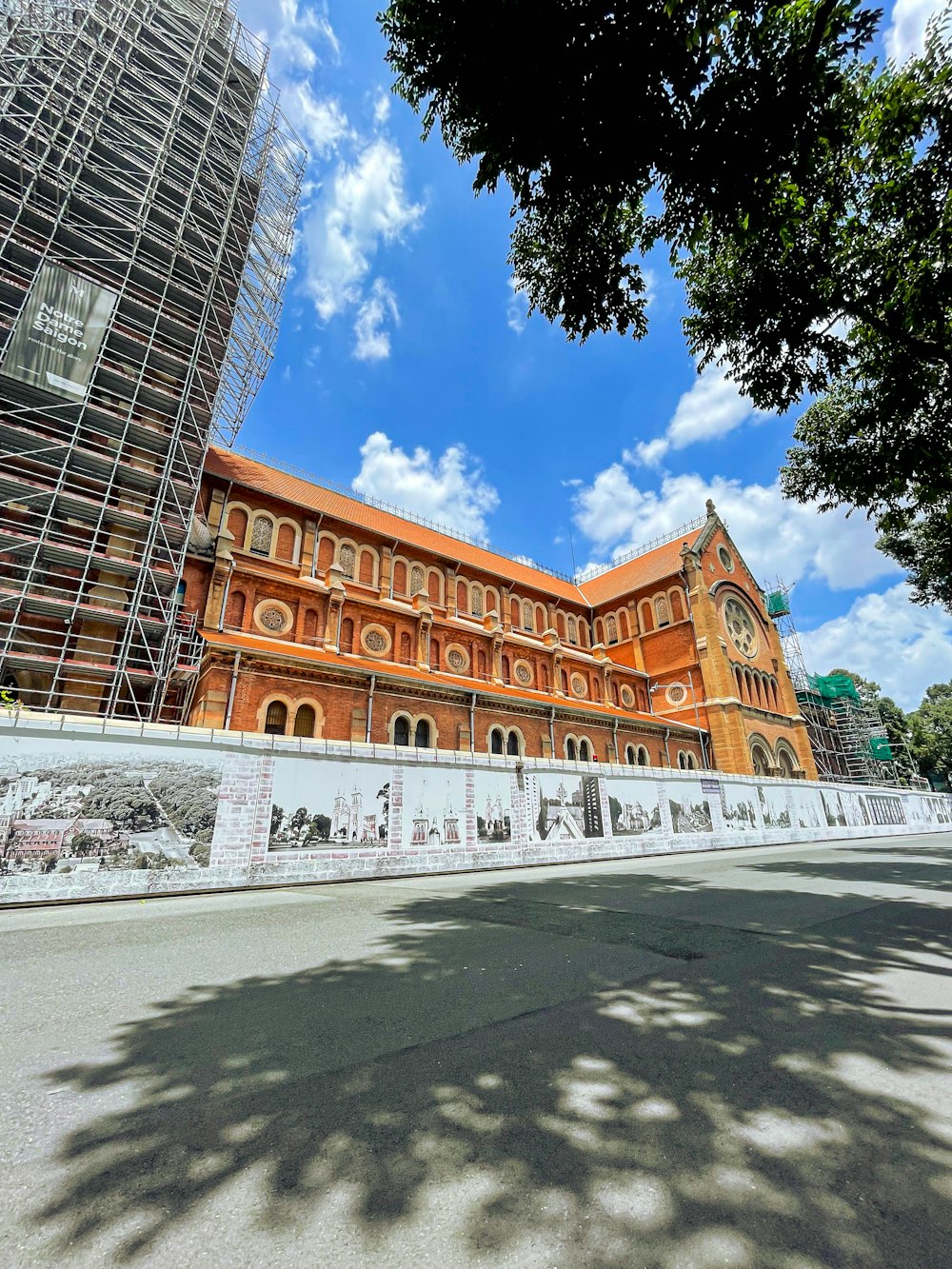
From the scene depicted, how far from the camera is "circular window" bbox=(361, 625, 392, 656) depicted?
21531 millimetres

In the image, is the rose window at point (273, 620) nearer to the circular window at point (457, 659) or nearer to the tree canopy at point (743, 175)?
the circular window at point (457, 659)

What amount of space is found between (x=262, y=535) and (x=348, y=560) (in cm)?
376

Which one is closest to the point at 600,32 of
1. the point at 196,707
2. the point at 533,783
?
the point at 533,783

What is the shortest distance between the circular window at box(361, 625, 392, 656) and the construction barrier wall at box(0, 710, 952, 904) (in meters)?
9.60

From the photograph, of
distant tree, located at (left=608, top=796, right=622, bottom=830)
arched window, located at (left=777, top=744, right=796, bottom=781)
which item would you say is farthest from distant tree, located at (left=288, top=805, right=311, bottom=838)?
arched window, located at (left=777, top=744, right=796, bottom=781)

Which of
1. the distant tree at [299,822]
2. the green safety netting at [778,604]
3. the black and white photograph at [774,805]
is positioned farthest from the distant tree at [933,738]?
the distant tree at [299,822]

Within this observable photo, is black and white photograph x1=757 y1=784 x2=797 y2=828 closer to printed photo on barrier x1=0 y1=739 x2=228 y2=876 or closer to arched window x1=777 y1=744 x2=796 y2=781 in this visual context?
arched window x1=777 y1=744 x2=796 y2=781

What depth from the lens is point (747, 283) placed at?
9539 mm

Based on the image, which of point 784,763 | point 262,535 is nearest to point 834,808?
point 784,763

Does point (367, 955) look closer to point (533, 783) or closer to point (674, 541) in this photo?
point (533, 783)

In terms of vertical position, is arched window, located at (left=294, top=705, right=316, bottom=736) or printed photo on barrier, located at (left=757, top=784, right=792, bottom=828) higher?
arched window, located at (left=294, top=705, right=316, bottom=736)

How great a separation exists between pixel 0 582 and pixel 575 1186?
58.4ft

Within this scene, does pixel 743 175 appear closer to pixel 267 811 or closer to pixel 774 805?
pixel 267 811

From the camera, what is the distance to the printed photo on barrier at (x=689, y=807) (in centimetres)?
1731
